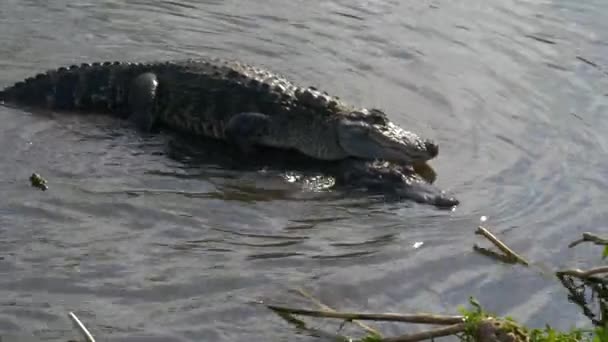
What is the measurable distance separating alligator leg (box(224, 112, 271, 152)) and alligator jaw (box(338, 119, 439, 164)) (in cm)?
56

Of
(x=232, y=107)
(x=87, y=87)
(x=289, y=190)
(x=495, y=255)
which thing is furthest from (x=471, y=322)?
(x=87, y=87)

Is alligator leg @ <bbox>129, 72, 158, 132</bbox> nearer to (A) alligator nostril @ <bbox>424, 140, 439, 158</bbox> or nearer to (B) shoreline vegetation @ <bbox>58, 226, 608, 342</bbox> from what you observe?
(A) alligator nostril @ <bbox>424, 140, 439, 158</bbox>

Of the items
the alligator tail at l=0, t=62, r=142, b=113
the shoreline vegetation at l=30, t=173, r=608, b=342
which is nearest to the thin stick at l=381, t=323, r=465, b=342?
the shoreline vegetation at l=30, t=173, r=608, b=342

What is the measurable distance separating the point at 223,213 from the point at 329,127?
180 centimetres

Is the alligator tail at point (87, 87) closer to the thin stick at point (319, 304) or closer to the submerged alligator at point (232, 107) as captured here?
the submerged alligator at point (232, 107)

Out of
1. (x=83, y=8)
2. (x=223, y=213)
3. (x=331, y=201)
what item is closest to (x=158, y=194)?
(x=223, y=213)

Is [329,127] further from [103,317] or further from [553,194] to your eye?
[103,317]

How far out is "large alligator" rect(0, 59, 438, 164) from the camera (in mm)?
7457

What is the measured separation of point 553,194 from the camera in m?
7.03

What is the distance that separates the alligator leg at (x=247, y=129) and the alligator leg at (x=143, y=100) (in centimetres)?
59

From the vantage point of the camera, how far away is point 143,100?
25.1 ft

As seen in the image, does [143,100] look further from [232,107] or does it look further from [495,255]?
[495,255]

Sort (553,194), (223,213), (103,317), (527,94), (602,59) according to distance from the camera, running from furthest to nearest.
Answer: (602,59)
(527,94)
(553,194)
(223,213)
(103,317)

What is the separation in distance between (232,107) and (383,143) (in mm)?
1160
